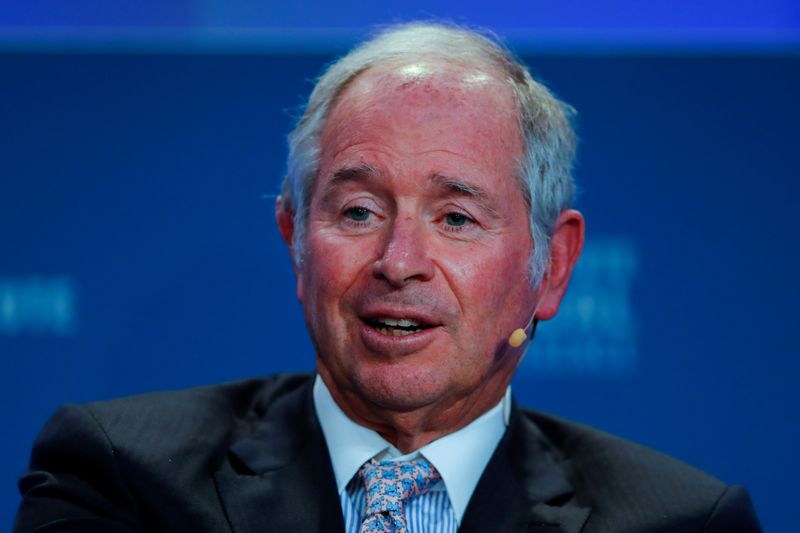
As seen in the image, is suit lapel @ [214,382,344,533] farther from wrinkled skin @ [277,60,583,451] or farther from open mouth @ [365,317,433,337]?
open mouth @ [365,317,433,337]

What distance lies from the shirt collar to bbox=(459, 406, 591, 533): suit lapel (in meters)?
0.03

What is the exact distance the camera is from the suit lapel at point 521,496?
6.49 ft

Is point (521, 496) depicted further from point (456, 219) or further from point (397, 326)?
point (456, 219)

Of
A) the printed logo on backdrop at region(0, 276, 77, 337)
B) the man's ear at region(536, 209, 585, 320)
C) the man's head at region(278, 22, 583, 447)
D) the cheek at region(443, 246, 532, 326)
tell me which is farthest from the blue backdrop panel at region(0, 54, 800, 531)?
the cheek at region(443, 246, 532, 326)

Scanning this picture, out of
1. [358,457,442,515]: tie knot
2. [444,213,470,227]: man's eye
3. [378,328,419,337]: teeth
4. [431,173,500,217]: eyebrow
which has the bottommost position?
[358,457,442,515]: tie knot

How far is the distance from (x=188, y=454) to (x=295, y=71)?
1220 mm

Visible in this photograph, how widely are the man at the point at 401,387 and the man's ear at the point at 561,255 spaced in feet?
0.04

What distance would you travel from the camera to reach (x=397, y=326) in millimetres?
1897

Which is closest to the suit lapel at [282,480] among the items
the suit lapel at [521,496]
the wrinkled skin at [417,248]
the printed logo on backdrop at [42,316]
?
the wrinkled skin at [417,248]

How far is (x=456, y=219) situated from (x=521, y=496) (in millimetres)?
534

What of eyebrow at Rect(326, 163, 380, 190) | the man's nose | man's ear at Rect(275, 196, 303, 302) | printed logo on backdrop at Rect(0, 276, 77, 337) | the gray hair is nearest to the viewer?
the man's nose

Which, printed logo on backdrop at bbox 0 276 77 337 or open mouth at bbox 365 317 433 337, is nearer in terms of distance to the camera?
A: open mouth at bbox 365 317 433 337

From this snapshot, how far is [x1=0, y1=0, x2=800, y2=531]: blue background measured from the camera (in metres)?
2.75

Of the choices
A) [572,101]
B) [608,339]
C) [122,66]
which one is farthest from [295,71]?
[608,339]
